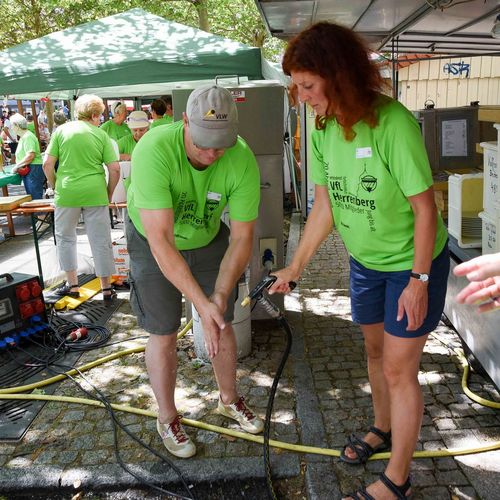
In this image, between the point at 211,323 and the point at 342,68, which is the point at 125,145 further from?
the point at 342,68

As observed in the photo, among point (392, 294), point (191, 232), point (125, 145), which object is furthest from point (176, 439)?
point (125, 145)

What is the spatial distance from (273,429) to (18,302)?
252 centimetres

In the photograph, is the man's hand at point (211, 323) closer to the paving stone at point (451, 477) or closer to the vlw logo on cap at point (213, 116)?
the vlw logo on cap at point (213, 116)

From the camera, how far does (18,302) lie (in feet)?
14.9

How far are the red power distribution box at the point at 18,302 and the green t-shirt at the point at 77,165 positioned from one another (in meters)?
1.03

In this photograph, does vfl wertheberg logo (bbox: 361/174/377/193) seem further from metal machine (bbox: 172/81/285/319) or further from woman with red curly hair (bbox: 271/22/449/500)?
metal machine (bbox: 172/81/285/319)

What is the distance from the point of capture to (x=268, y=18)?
13.6ft

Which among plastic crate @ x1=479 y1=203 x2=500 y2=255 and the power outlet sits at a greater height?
plastic crate @ x1=479 y1=203 x2=500 y2=255

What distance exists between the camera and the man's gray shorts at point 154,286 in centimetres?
286

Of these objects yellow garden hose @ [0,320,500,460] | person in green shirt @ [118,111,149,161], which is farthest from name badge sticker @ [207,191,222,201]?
person in green shirt @ [118,111,149,161]

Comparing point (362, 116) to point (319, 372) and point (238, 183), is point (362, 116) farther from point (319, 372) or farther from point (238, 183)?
point (319, 372)

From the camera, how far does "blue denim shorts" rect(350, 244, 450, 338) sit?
224 cm

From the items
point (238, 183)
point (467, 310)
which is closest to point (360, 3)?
point (238, 183)

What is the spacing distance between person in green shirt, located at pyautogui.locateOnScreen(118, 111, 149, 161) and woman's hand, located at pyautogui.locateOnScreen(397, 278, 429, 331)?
6.73 meters
